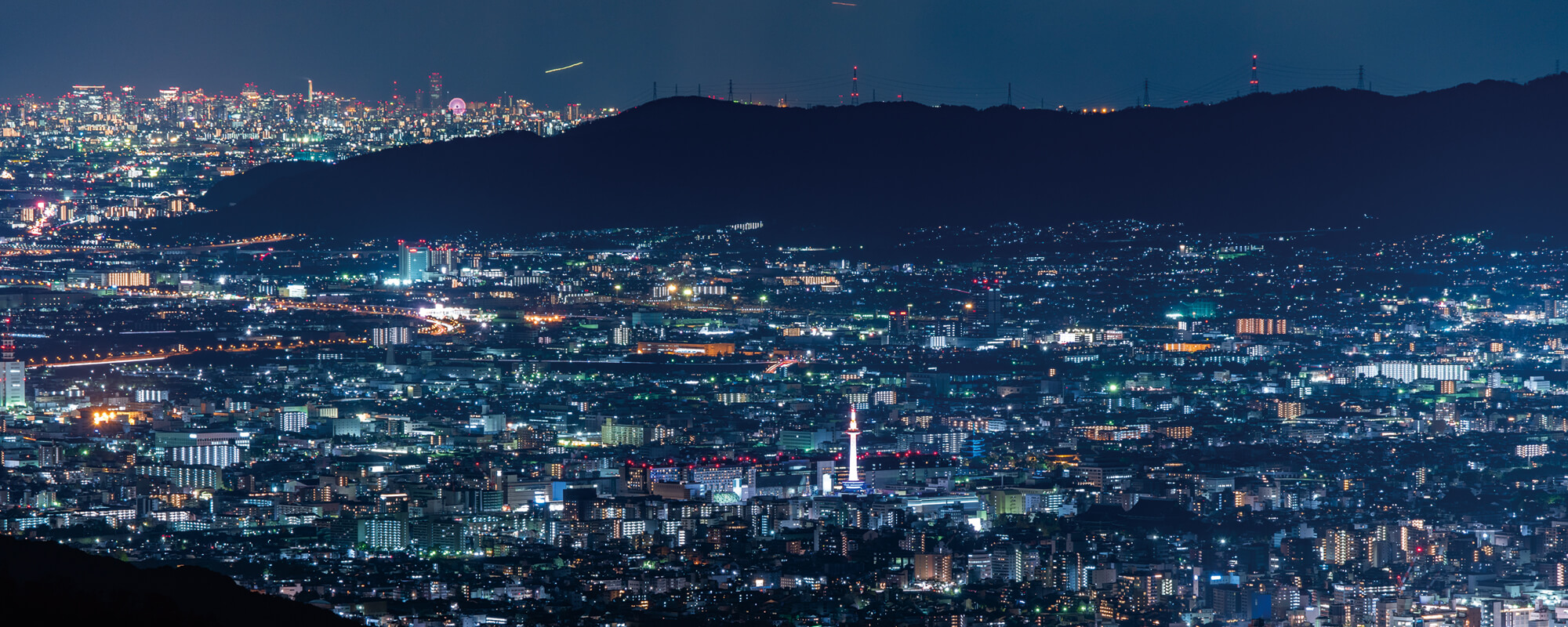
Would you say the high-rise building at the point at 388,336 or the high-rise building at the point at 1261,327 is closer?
the high-rise building at the point at 388,336

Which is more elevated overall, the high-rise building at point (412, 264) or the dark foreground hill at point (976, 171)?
the dark foreground hill at point (976, 171)

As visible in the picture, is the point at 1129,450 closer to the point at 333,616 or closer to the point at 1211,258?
the point at 1211,258

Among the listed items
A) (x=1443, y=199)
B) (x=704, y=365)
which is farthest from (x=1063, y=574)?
(x=1443, y=199)

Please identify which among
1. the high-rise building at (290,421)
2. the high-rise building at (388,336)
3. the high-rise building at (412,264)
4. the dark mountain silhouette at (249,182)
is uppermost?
the dark mountain silhouette at (249,182)

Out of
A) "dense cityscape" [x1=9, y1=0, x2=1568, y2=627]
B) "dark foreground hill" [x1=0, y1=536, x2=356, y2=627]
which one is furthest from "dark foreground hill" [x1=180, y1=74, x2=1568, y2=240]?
"dark foreground hill" [x1=0, y1=536, x2=356, y2=627]

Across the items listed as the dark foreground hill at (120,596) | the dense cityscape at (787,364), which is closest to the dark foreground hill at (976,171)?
the dense cityscape at (787,364)

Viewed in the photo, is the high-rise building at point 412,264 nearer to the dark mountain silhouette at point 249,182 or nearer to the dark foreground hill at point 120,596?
the dark mountain silhouette at point 249,182
